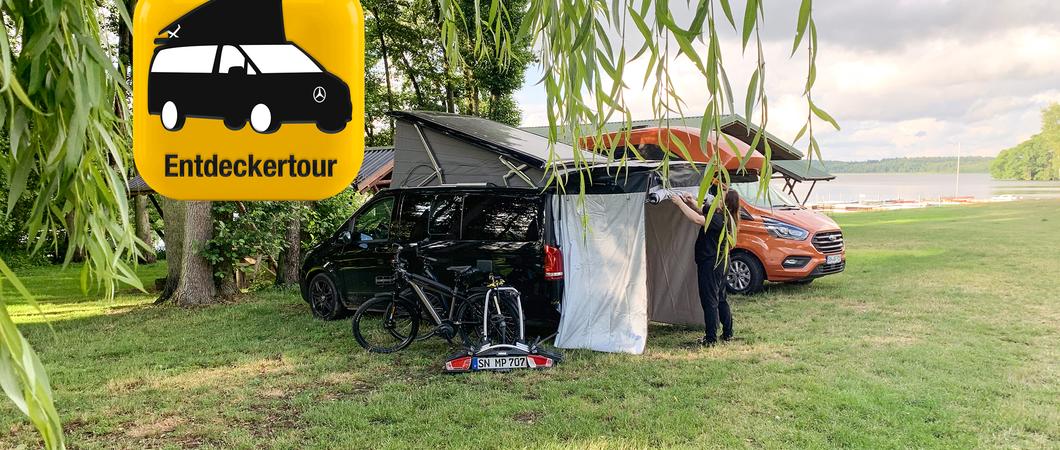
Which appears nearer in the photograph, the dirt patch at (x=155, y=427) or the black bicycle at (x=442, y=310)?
the dirt patch at (x=155, y=427)

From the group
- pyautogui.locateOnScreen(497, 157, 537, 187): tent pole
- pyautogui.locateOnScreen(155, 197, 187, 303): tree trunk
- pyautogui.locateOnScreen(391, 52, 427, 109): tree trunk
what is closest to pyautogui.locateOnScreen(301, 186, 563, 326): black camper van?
pyautogui.locateOnScreen(497, 157, 537, 187): tent pole

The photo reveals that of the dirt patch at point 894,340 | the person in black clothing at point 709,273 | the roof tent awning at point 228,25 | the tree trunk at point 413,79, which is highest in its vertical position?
the tree trunk at point 413,79

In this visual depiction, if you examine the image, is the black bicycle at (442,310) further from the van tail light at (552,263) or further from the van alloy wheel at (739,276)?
the van alloy wheel at (739,276)

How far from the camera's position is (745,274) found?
1083 centimetres

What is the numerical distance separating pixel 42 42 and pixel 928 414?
547 cm

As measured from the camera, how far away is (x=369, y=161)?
15602 mm

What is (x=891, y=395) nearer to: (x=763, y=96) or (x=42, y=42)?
(x=763, y=96)

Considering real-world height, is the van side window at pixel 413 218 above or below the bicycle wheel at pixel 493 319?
above

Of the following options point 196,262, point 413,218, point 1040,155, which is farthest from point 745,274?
point 1040,155

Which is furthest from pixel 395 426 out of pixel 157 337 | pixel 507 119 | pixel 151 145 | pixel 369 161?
pixel 507 119

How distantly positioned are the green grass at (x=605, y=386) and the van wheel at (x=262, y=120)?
118 inches

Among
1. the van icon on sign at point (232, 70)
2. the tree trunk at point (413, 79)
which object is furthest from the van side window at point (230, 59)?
the tree trunk at point (413, 79)

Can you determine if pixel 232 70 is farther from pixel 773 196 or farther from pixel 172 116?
pixel 773 196

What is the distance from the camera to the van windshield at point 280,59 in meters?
2.07
